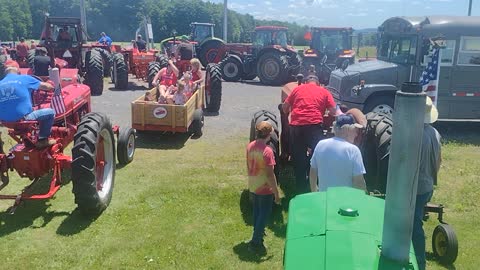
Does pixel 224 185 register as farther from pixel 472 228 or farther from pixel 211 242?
pixel 472 228

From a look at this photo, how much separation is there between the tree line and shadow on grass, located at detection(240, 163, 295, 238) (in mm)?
53747

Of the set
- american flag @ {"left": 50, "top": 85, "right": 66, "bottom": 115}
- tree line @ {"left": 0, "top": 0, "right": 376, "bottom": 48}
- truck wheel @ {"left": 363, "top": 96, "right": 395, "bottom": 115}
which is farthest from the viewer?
tree line @ {"left": 0, "top": 0, "right": 376, "bottom": 48}

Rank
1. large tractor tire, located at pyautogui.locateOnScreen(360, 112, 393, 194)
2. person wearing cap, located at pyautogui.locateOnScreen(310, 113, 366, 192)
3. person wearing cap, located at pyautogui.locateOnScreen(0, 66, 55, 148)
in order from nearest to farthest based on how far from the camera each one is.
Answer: person wearing cap, located at pyautogui.locateOnScreen(310, 113, 366, 192) < person wearing cap, located at pyautogui.locateOnScreen(0, 66, 55, 148) < large tractor tire, located at pyautogui.locateOnScreen(360, 112, 393, 194)

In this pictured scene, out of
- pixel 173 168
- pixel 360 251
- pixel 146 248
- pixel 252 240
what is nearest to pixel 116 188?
pixel 173 168

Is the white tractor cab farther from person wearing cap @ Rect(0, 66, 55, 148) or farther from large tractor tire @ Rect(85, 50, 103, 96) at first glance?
large tractor tire @ Rect(85, 50, 103, 96)

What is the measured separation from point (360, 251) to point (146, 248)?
128 inches

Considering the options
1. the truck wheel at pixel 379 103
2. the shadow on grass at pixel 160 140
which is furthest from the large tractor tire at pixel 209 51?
the shadow on grass at pixel 160 140

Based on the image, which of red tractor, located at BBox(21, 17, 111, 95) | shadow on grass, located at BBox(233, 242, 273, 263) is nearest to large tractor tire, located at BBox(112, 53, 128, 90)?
red tractor, located at BBox(21, 17, 111, 95)

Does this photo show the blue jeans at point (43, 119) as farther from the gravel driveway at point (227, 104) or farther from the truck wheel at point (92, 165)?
the gravel driveway at point (227, 104)

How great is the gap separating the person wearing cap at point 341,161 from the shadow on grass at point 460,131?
6714mm

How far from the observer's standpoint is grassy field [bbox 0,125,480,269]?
4.52 metres

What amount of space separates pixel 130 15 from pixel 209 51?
49.9m

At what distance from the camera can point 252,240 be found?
4691mm

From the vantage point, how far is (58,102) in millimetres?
5781
